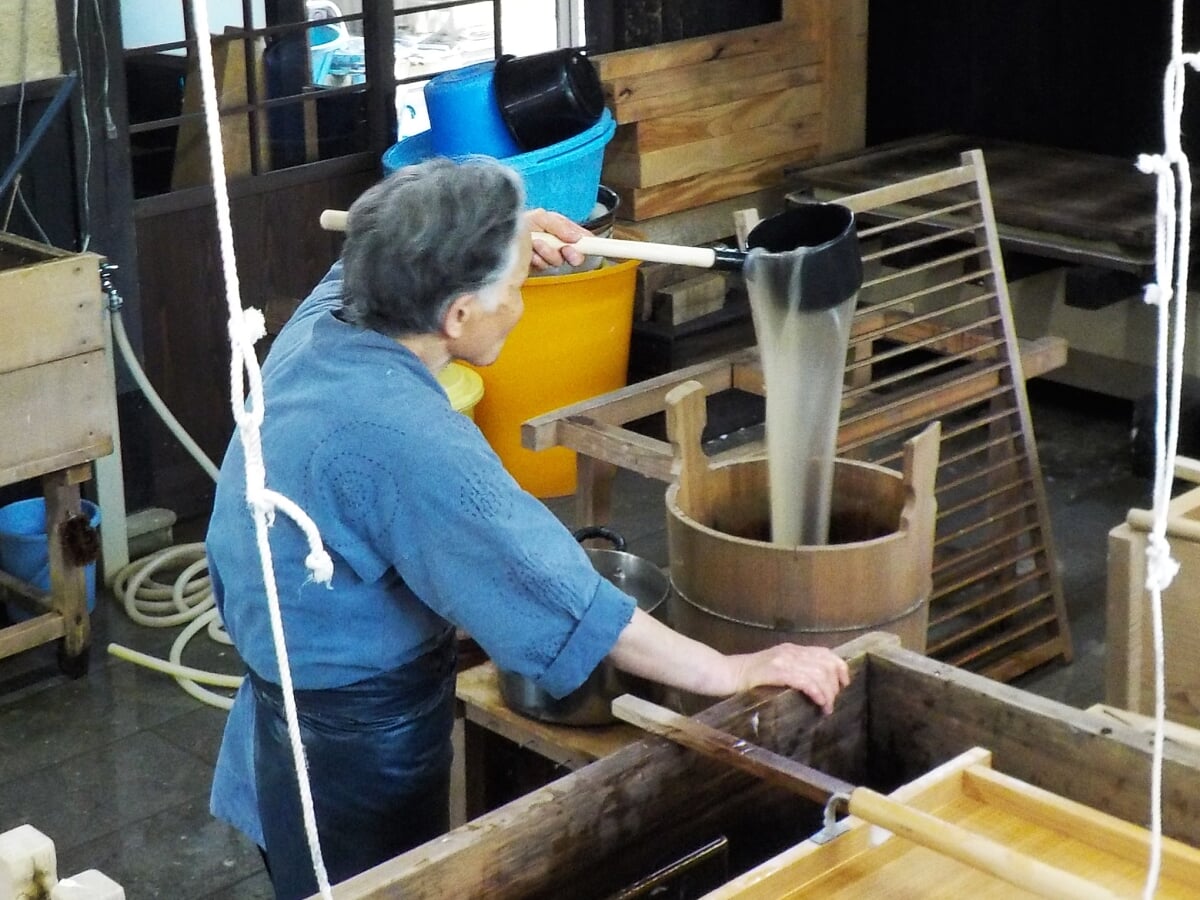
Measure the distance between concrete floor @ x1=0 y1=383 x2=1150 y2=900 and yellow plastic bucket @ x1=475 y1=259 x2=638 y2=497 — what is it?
0.29 m

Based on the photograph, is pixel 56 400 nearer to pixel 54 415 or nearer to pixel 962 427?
pixel 54 415

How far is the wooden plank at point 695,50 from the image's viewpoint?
5.58m

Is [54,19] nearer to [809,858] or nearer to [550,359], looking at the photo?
[550,359]

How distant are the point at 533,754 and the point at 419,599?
2.47 ft

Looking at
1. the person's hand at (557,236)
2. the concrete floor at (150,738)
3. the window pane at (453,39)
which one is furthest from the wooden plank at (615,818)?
the window pane at (453,39)

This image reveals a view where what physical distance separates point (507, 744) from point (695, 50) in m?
3.45

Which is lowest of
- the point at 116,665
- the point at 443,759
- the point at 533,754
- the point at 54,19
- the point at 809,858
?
the point at 116,665

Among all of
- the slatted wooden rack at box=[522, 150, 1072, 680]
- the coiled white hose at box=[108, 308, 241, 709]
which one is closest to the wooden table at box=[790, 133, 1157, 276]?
the slatted wooden rack at box=[522, 150, 1072, 680]

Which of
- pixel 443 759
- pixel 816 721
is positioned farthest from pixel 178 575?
pixel 816 721

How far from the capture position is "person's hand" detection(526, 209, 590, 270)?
262 cm

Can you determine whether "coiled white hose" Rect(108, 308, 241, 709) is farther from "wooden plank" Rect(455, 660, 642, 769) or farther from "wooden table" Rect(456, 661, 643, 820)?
"wooden plank" Rect(455, 660, 642, 769)

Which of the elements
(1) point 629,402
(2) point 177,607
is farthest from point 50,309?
(1) point 629,402

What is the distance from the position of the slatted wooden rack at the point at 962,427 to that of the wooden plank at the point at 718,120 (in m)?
1.56

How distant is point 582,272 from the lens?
5.29 meters
